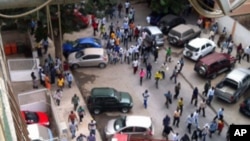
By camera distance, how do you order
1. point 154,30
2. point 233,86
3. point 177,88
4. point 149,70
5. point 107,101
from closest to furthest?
point 107,101
point 177,88
point 233,86
point 149,70
point 154,30

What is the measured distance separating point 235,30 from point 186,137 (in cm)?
1047

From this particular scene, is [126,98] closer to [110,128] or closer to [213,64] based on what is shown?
[110,128]

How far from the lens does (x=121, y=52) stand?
2452 centimetres

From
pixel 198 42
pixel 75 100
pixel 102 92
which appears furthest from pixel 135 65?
pixel 75 100

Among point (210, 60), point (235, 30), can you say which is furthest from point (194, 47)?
point (235, 30)

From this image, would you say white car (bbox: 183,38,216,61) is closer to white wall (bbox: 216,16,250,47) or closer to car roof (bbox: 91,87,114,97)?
white wall (bbox: 216,16,250,47)

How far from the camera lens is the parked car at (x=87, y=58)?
23.9 meters

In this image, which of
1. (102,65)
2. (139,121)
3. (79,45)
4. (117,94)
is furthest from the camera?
(79,45)

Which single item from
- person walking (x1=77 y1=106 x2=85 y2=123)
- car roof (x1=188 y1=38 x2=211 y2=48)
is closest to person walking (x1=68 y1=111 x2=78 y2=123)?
person walking (x1=77 y1=106 x2=85 y2=123)

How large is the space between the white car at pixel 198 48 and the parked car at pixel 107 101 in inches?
233

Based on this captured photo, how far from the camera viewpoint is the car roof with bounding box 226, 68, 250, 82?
72.0 ft

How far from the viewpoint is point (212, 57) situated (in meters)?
23.8

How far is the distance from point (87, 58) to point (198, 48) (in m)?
6.51

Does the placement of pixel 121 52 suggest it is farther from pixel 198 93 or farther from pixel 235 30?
pixel 235 30
